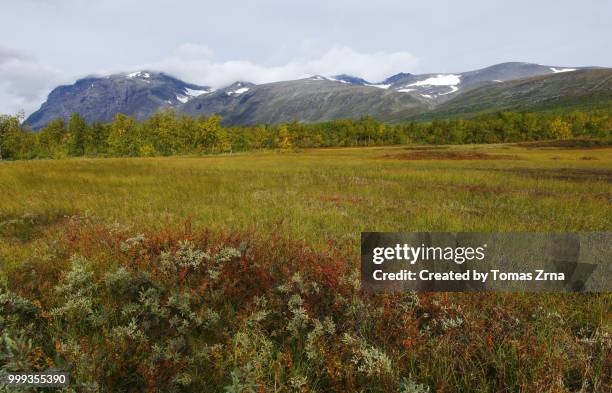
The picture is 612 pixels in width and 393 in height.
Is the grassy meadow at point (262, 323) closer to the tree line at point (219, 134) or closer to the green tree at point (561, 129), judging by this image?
the tree line at point (219, 134)

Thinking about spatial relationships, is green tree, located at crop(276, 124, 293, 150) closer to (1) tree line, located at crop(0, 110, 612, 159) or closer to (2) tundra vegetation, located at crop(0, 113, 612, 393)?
(1) tree line, located at crop(0, 110, 612, 159)

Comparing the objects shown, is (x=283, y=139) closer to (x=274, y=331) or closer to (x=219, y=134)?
(x=219, y=134)

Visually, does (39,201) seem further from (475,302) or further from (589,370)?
(589,370)

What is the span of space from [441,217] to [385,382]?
6.98 m

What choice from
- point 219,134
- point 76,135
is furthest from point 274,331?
point 76,135

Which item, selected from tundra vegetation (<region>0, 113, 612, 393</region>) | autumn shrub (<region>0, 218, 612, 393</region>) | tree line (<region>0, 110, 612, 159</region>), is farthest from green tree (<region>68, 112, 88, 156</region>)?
autumn shrub (<region>0, 218, 612, 393</region>)

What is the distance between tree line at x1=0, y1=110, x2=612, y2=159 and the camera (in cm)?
7900

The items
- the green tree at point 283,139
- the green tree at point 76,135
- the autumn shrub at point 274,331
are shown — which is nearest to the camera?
the autumn shrub at point 274,331

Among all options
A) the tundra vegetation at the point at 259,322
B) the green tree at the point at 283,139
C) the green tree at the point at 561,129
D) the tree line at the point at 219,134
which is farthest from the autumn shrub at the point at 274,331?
the green tree at the point at 561,129

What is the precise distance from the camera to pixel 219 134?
3578 inches

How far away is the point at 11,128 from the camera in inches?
2616

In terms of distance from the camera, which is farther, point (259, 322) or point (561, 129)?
point (561, 129)

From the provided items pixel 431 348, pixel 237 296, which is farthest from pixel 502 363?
pixel 237 296

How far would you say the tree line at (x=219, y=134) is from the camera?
79.0m
